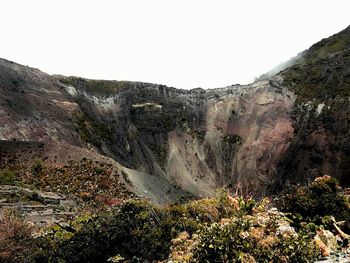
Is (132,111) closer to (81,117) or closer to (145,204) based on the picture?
(81,117)

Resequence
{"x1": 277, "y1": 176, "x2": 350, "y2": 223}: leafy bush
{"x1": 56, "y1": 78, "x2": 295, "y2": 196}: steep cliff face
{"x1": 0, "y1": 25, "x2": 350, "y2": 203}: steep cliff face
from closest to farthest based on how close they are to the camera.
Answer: {"x1": 277, "y1": 176, "x2": 350, "y2": 223}: leafy bush
{"x1": 0, "y1": 25, "x2": 350, "y2": 203}: steep cliff face
{"x1": 56, "y1": 78, "x2": 295, "y2": 196}: steep cliff face

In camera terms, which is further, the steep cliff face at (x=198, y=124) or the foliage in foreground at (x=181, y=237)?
the steep cliff face at (x=198, y=124)

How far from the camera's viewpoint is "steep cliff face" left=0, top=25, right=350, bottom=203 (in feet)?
304

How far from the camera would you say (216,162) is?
11094 cm

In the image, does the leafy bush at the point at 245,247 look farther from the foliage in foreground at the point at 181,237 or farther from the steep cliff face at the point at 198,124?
the steep cliff face at the point at 198,124

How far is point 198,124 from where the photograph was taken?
123250mm

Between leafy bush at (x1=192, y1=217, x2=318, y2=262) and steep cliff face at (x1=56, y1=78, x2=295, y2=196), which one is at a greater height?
leafy bush at (x1=192, y1=217, x2=318, y2=262)

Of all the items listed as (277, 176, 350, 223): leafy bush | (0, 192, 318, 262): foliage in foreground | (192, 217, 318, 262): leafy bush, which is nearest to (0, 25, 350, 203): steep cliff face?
(277, 176, 350, 223): leafy bush

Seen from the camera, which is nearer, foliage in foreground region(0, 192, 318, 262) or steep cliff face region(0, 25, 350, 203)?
foliage in foreground region(0, 192, 318, 262)

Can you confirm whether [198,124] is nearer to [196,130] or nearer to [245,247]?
[196,130]

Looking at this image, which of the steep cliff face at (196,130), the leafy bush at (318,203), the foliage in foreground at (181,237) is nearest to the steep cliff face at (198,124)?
the steep cliff face at (196,130)

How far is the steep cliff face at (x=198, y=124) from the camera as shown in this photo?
92.7 metres

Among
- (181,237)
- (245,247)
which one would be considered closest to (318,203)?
(181,237)

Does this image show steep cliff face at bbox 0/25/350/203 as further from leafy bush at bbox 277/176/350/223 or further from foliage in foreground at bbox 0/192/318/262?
foliage in foreground at bbox 0/192/318/262
